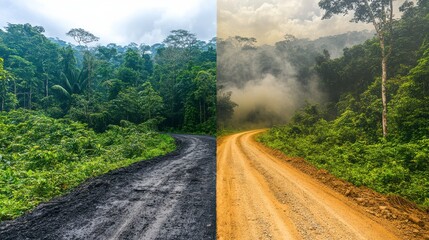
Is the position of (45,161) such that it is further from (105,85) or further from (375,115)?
(105,85)

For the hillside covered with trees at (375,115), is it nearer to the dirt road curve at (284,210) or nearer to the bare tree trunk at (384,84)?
the bare tree trunk at (384,84)

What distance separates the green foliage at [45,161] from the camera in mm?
5855

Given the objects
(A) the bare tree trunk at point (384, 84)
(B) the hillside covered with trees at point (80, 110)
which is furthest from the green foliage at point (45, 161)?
(A) the bare tree trunk at point (384, 84)

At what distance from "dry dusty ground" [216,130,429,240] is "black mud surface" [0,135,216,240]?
406 millimetres

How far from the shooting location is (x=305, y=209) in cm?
462

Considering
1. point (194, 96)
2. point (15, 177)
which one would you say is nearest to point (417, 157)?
point (15, 177)

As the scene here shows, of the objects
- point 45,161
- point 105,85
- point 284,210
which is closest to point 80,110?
point 105,85

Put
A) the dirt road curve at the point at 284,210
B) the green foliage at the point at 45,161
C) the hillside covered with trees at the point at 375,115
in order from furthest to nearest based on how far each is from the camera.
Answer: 1. the hillside covered with trees at the point at 375,115
2. the green foliage at the point at 45,161
3. the dirt road curve at the point at 284,210

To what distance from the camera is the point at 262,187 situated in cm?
598

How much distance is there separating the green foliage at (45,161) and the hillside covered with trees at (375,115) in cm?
616

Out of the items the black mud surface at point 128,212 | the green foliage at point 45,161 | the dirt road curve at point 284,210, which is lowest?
the black mud surface at point 128,212

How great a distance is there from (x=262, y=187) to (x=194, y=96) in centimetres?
2276

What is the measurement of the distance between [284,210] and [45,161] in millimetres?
7901

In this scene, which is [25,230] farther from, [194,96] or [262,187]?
[194,96]
